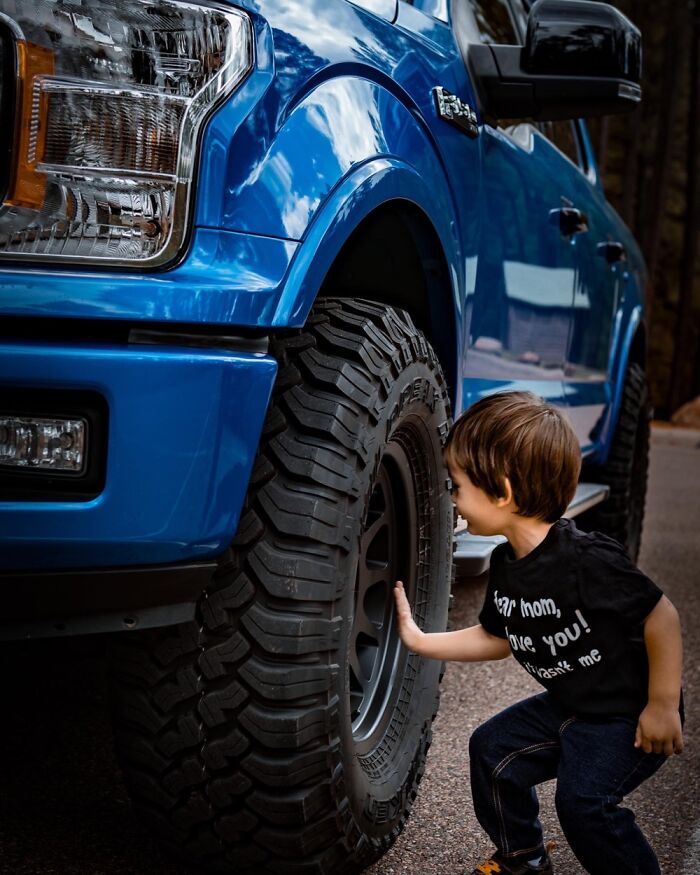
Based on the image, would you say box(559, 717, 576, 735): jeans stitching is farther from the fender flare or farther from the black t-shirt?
the fender flare

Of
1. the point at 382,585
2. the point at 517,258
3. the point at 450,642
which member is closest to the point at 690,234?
the point at 517,258

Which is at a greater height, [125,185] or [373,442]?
[125,185]

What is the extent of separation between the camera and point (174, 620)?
5.16 feet

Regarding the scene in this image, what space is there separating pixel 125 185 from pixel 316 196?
29 centimetres

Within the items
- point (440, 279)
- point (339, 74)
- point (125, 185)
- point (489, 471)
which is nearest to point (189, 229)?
point (125, 185)

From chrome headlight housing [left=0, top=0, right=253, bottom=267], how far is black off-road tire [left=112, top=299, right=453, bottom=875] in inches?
11.8

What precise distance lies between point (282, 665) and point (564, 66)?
5.02ft

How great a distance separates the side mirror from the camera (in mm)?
2439

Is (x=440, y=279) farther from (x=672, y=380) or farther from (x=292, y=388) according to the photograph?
(x=672, y=380)

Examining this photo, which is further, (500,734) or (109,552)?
(500,734)

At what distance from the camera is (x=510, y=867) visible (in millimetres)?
1889

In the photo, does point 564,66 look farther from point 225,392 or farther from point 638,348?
point 638,348

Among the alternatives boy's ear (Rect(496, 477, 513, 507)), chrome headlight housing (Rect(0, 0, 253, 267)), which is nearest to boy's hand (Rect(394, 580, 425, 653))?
boy's ear (Rect(496, 477, 513, 507))

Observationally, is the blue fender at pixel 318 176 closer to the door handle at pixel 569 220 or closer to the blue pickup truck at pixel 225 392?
the blue pickup truck at pixel 225 392
